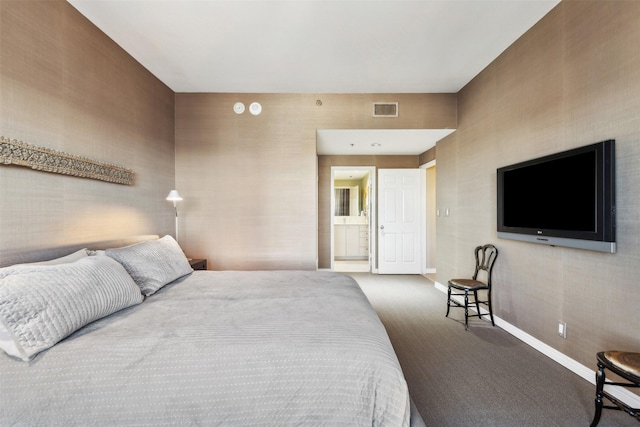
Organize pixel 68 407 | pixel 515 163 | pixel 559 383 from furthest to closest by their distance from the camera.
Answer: pixel 515 163 < pixel 559 383 < pixel 68 407

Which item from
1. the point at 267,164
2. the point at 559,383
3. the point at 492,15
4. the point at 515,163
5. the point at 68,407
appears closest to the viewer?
the point at 68,407

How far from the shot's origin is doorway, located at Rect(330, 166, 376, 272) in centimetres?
559

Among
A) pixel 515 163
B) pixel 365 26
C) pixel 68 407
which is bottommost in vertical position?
pixel 68 407

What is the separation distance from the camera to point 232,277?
245 cm

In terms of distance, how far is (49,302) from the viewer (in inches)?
50.1

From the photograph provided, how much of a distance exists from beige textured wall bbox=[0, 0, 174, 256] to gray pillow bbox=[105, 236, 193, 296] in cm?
47

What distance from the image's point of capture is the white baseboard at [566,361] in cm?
175

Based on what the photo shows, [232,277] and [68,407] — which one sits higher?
[232,277]

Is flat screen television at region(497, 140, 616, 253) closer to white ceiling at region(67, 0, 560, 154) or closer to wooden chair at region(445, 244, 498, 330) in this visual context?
wooden chair at region(445, 244, 498, 330)

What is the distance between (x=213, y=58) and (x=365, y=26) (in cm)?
166

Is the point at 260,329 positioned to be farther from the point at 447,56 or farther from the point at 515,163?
the point at 447,56

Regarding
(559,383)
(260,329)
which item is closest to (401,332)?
(559,383)

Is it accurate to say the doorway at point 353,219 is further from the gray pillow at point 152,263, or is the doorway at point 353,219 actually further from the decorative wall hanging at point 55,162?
the decorative wall hanging at point 55,162

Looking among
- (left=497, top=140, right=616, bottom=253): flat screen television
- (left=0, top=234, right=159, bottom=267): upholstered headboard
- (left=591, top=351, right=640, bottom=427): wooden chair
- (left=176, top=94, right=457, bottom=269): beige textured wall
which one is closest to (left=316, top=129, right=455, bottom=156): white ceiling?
(left=176, top=94, right=457, bottom=269): beige textured wall
